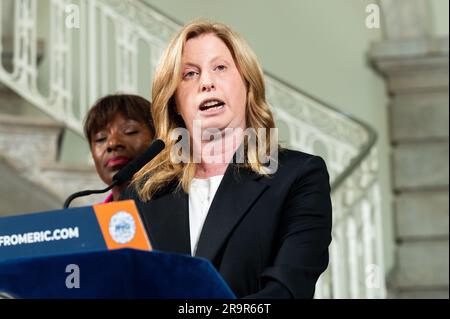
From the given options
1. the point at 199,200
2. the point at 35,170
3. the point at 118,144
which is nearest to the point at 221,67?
the point at 199,200

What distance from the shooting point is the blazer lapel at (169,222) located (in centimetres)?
219

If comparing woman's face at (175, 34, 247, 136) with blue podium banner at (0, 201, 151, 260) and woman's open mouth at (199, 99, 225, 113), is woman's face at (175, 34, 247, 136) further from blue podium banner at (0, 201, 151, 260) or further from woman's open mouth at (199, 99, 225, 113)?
blue podium banner at (0, 201, 151, 260)

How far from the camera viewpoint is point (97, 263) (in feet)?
5.52

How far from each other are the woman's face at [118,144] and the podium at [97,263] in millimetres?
1245

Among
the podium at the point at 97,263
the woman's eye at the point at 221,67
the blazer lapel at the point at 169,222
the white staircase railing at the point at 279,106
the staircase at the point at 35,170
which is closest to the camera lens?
the podium at the point at 97,263

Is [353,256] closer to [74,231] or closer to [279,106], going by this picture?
[279,106]

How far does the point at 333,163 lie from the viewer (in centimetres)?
578

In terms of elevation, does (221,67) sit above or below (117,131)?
below

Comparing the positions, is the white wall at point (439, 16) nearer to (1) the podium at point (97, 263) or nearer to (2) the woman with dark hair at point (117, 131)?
(2) the woman with dark hair at point (117, 131)

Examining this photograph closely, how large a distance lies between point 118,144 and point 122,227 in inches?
53.8

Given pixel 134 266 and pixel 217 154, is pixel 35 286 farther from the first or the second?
pixel 217 154

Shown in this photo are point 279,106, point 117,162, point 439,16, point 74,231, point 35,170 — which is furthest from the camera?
point 439,16

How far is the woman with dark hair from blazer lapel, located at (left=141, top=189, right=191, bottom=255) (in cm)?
81

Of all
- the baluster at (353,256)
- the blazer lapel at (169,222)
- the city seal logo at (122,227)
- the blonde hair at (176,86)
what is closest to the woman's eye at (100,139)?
the blonde hair at (176,86)
